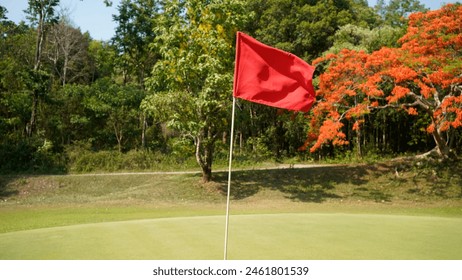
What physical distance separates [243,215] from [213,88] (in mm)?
8236

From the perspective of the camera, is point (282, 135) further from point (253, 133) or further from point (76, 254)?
point (76, 254)

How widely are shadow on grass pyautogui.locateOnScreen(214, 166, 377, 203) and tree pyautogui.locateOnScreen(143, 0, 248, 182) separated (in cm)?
258

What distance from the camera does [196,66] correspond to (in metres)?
17.5

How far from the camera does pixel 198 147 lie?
1866cm

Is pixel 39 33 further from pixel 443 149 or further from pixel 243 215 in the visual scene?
pixel 443 149

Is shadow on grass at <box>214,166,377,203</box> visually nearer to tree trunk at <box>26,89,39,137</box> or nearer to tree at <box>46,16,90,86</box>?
tree trunk at <box>26,89,39,137</box>

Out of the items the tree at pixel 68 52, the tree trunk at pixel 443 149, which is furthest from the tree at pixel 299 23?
the tree at pixel 68 52

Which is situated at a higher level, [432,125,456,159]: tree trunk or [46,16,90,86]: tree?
[46,16,90,86]: tree

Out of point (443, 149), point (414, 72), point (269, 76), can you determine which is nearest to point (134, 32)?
point (414, 72)

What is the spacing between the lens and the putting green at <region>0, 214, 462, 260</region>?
5562mm

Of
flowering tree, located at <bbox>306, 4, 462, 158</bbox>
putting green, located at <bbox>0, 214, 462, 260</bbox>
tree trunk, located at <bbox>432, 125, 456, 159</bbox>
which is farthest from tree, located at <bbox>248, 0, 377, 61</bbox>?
putting green, located at <bbox>0, 214, 462, 260</bbox>

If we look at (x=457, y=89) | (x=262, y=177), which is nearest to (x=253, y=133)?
(x=262, y=177)

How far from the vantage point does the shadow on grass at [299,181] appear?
1818 centimetres

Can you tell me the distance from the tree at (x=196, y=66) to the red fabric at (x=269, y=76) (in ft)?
32.6
